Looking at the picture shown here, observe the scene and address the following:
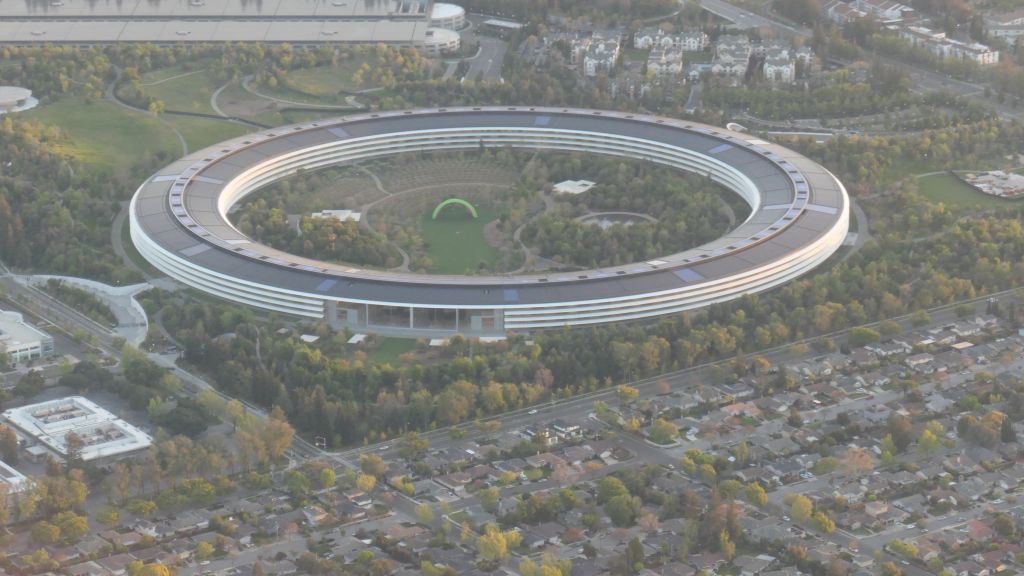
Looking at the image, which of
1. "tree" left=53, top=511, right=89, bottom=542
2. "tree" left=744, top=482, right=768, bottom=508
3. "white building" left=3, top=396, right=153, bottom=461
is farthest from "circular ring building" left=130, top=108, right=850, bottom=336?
"tree" left=53, top=511, right=89, bottom=542

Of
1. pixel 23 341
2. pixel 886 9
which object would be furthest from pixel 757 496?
pixel 886 9

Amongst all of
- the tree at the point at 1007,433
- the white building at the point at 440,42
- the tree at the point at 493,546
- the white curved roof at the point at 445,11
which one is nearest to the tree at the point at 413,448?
the tree at the point at 493,546

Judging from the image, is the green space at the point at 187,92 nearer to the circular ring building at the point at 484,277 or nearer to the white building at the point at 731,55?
the circular ring building at the point at 484,277

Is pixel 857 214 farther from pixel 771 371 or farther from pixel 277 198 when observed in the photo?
pixel 277 198

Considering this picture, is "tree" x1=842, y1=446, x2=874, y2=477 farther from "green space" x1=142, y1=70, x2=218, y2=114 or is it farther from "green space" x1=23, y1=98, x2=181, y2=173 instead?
"green space" x1=142, y1=70, x2=218, y2=114

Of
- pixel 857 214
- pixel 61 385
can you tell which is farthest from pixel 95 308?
pixel 857 214

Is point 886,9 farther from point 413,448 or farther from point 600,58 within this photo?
point 413,448
